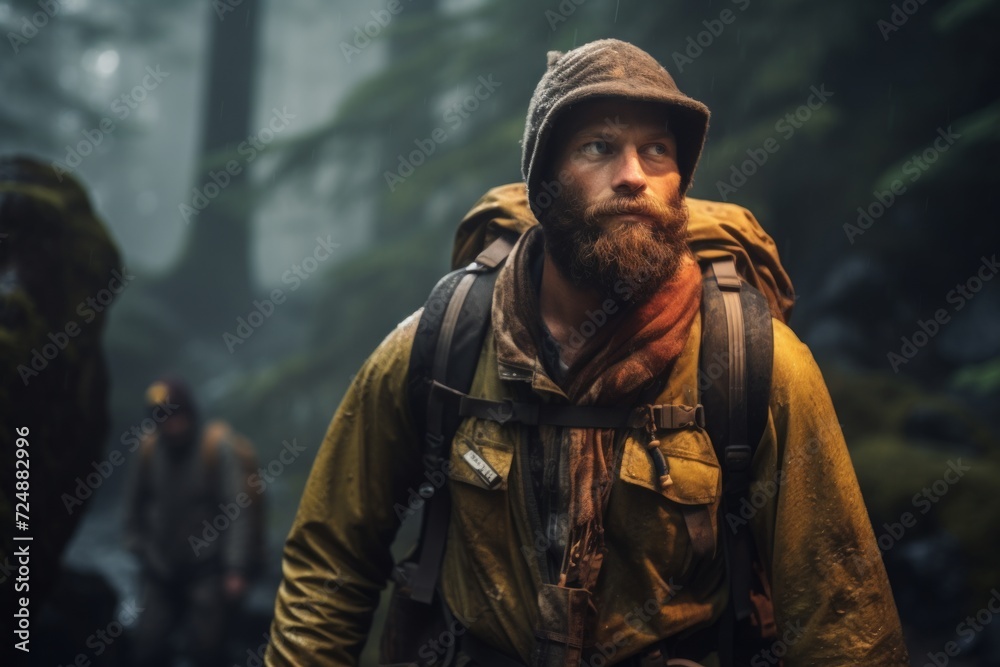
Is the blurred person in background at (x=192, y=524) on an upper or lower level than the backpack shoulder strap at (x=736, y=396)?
lower

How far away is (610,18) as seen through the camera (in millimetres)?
11281

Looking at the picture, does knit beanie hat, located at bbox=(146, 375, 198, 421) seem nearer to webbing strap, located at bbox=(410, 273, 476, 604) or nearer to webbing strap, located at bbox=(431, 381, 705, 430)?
webbing strap, located at bbox=(410, 273, 476, 604)

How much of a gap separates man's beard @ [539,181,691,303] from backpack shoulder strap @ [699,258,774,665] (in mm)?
236

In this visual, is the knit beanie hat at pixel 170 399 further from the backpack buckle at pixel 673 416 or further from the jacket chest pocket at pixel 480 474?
the backpack buckle at pixel 673 416

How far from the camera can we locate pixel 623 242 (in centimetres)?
274

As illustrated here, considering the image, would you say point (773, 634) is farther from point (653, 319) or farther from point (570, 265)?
point (570, 265)

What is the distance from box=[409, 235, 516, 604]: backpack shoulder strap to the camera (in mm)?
2930

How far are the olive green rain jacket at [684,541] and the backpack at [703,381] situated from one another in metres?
0.04

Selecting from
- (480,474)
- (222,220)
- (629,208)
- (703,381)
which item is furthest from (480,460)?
(222,220)

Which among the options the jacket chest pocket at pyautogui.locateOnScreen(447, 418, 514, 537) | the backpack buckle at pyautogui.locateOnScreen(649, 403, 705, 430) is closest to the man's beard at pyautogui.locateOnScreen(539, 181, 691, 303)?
the backpack buckle at pyautogui.locateOnScreen(649, 403, 705, 430)

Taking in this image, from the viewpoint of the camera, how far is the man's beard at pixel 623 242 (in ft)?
8.99

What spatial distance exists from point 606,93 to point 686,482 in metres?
1.20

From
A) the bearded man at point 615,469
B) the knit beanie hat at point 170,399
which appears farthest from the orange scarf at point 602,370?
the knit beanie hat at point 170,399

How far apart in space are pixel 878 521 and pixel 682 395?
5276 mm
